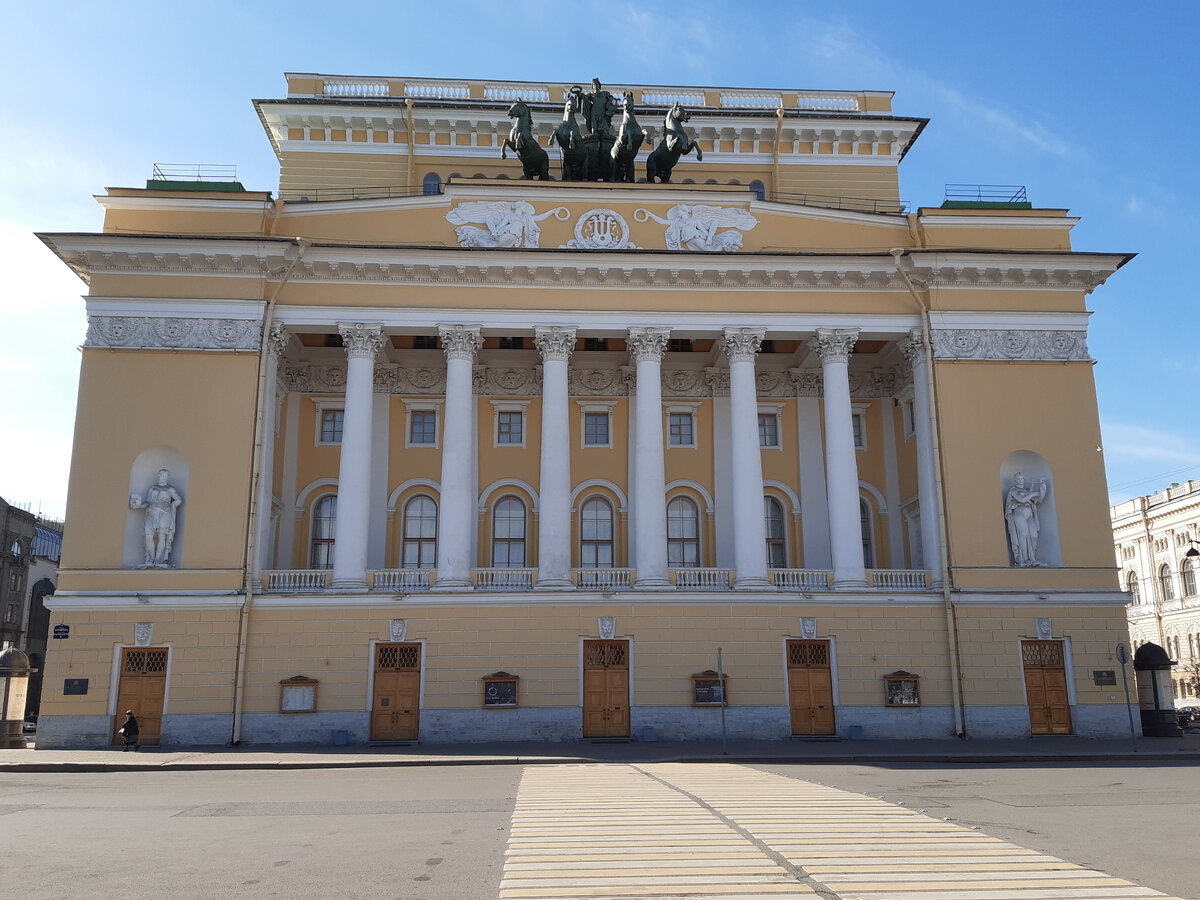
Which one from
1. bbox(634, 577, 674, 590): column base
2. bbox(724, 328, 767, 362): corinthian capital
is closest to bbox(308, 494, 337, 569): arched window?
A: bbox(634, 577, 674, 590): column base

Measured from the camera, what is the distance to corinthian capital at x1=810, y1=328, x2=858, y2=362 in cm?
2789

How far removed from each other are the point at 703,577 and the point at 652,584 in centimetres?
188

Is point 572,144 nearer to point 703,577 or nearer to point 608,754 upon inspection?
point 703,577

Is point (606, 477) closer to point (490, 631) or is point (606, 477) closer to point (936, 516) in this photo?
point (490, 631)

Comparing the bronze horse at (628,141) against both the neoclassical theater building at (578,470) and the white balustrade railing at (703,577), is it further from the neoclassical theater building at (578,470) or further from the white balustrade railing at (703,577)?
the white balustrade railing at (703,577)

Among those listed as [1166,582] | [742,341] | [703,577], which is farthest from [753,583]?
[1166,582]

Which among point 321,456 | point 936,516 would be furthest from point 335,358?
point 936,516

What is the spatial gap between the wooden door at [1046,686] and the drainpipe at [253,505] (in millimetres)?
19903

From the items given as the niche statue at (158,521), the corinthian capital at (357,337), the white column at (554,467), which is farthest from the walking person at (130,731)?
the corinthian capital at (357,337)

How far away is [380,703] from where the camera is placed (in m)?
25.2

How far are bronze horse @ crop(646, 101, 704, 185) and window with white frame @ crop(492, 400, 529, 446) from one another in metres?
7.96

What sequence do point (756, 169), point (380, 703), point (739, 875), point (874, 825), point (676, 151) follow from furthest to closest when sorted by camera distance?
point (756, 169)
point (676, 151)
point (380, 703)
point (874, 825)
point (739, 875)

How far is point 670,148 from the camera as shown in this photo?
29.3 meters

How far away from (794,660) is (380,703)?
1074 cm
